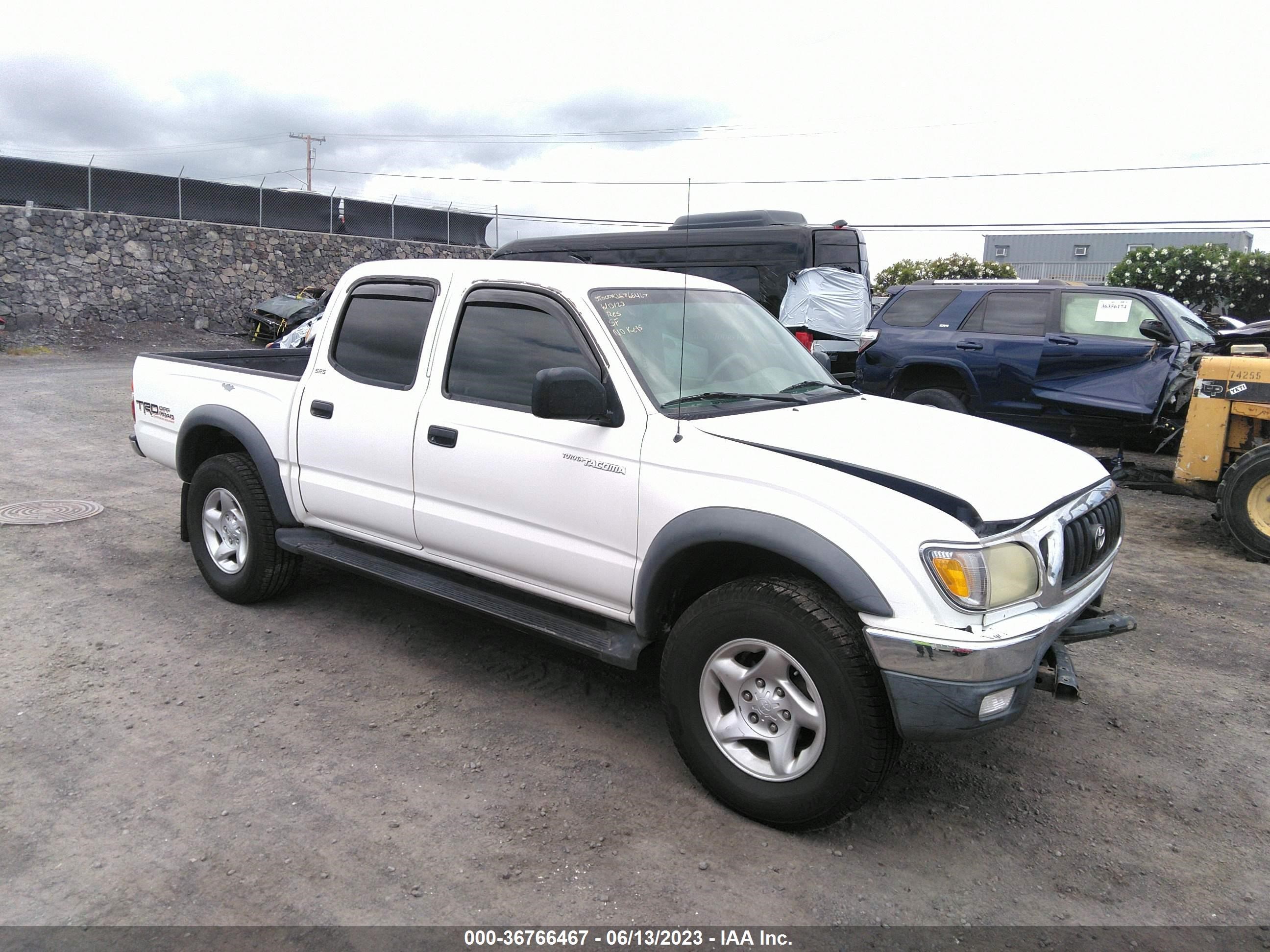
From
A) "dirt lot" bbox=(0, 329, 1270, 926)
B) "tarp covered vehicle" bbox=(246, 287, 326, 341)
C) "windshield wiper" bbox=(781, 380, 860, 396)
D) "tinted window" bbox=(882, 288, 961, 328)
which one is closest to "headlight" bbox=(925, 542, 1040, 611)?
"dirt lot" bbox=(0, 329, 1270, 926)

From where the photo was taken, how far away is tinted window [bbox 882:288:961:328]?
10.6 metres

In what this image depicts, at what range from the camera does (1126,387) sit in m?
9.19

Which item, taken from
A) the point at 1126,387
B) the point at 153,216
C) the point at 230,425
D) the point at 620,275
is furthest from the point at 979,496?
the point at 153,216

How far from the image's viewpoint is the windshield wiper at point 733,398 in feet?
12.1

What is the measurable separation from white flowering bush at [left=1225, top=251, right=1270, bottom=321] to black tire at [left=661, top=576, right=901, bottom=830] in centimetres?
3452

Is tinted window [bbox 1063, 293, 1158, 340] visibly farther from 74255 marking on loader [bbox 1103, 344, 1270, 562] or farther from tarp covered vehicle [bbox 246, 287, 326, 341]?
tarp covered vehicle [bbox 246, 287, 326, 341]

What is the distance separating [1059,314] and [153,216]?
76.6 feet

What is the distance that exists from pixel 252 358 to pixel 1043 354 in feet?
25.1

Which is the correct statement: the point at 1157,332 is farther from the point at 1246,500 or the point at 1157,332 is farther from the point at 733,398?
the point at 733,398

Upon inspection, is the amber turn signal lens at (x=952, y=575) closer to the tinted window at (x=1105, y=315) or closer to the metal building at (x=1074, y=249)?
the tinted window at (x=1105, y=315)

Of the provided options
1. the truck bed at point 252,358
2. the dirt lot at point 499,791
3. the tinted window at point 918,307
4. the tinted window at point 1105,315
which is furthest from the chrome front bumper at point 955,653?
the tinted window at point 918,307

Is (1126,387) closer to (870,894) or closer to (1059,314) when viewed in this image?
(1059,314)

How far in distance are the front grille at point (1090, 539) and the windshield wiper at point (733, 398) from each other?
1.20m

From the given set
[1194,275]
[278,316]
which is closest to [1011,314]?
[278,316]
